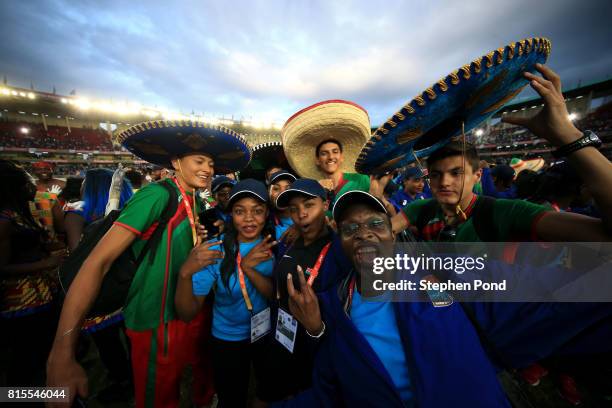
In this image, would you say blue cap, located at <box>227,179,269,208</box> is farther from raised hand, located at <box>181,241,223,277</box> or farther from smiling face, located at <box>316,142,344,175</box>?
smiling face, located at <box>316,142,344,175</box>

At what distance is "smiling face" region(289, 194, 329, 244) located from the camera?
6.73 ft

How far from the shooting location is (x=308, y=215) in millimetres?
2051

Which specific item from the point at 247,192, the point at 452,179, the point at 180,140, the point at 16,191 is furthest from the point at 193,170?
the point at 452,179

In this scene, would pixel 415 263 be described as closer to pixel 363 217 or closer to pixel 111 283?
pixel 363 217

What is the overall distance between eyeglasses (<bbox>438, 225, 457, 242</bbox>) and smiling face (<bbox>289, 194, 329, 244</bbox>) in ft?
3.54

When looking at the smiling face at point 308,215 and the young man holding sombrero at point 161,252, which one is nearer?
the young man holding sombrero at point 161,252

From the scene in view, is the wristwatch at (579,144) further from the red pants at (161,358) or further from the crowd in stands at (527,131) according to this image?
the crowd in stands at (527,131)

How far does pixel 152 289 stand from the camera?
6.26 ft

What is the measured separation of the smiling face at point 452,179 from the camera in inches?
74.3

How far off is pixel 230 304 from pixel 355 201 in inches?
58.7

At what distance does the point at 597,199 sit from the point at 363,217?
3.82 feet

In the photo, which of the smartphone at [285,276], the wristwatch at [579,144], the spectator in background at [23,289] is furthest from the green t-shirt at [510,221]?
the spectator in background at [23,289]

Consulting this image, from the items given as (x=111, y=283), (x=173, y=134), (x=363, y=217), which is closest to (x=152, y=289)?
(x=111, y=283)

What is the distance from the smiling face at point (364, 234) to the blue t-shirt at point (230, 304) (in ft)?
3.16
